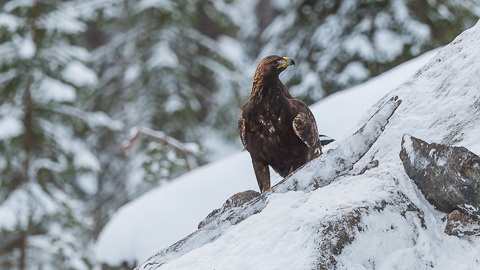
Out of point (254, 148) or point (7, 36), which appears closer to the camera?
point (254, 148)

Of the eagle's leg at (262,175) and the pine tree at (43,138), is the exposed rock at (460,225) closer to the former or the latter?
the eagle's leg at (262,175)

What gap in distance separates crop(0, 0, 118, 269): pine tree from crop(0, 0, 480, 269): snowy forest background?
2 centimetres

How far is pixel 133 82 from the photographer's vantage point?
48.3 ft

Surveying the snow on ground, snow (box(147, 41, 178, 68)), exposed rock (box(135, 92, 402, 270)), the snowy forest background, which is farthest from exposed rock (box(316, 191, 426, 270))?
snow (box(147, 41, 178, 68))

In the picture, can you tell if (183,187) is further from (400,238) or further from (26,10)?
(26,10)

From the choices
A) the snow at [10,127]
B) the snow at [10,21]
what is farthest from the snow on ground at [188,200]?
the snow at [10,21]

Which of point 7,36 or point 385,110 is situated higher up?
point 7,36

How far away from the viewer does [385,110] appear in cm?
361

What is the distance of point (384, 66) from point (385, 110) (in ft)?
20.7

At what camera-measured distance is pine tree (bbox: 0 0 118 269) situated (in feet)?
35.7

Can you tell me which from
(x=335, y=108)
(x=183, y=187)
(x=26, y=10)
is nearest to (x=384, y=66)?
(x=335, y=108)

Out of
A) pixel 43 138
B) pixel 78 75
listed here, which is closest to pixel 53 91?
pixel 78 75

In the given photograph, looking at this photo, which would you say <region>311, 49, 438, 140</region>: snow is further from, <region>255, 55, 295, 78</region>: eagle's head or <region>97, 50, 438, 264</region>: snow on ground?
<region>255, 55, 295, 78</region>: eagle's head

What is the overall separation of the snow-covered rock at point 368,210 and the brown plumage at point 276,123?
64cm
